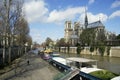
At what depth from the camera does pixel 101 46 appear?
89.9m

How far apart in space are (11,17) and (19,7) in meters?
2.85

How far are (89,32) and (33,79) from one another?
9204cm

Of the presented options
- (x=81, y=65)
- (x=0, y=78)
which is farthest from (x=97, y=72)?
(x=0, y=78)

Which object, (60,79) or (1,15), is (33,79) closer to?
(60,79)

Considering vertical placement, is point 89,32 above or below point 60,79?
above

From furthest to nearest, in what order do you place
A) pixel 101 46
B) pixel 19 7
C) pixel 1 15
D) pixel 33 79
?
pixel 101 46, pixel 19 7, pixel 1 15, pixel 33 79

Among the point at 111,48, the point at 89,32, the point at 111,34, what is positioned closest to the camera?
the point at 111,48

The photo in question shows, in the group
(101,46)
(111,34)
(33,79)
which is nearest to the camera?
(33,79)

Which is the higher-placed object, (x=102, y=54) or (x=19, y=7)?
(x=19, y=7)

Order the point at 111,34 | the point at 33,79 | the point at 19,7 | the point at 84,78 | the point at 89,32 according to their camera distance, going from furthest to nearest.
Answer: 1. the point at 111,34
2. the point at 89,32
3. the point at 19,7
4. the point at 33,79
5. the point at 84,78

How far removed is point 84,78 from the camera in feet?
68.5

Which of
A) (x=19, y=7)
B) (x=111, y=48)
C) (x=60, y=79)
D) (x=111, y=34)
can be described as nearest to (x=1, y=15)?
(x=19, y=7)

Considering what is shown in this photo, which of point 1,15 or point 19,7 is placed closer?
point 1,15

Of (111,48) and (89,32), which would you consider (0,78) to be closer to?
(111,48)
